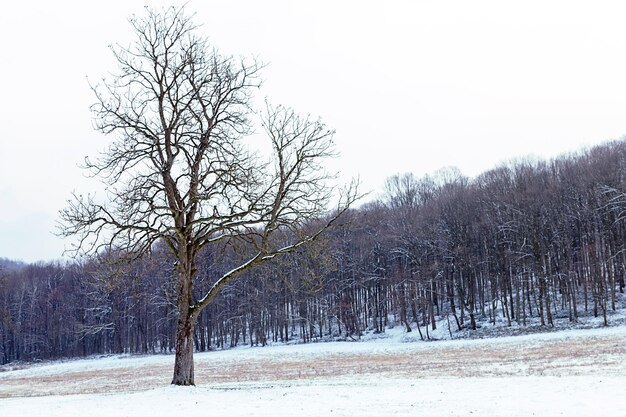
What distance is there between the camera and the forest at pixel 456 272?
2359 inches

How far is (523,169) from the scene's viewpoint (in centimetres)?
7544

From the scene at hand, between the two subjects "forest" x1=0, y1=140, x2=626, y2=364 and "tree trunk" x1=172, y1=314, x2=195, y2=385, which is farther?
"forest" x1=0, y1=140, x2=626, y2=364

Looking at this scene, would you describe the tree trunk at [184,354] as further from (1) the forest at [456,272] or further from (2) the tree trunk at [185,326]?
(1) the forest at [456,272]

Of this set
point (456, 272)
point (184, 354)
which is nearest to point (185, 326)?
point (184, 354)

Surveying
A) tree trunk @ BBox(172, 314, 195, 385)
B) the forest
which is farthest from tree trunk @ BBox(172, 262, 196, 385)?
the forest

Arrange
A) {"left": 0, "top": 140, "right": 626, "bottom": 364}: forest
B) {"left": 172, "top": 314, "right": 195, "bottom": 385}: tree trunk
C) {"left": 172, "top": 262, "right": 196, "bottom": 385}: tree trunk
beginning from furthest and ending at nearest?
{"left": 0, "top": 140, "right": 626, "bottom": 364}: forest → {"left": 172, "top": 262, "right": 196, "bottom": 385}: tree trunk → {"left": 172, "top": 314, "right": 195, "bottom": 385}: tree trunk

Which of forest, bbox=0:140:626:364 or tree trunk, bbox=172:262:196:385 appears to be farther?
forest, bbox=0:140:626:364

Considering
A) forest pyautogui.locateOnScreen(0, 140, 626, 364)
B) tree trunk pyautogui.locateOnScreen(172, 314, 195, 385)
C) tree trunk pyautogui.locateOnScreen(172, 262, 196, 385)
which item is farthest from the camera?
forest pyautogui.locateOnScreen(0, 140, 626, 364)

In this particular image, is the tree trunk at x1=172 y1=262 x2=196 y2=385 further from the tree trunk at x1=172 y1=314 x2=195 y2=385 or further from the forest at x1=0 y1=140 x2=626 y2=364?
the forest at x1=0 y1=140 x2=626 y2=364

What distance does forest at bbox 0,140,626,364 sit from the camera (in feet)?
197

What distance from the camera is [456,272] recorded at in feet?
226

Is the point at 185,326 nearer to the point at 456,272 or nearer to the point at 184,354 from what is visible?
the point at 184,354

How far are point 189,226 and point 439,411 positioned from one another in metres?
9.53

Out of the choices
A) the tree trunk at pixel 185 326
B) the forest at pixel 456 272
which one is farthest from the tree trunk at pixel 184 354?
the forest at pixel 456 272
